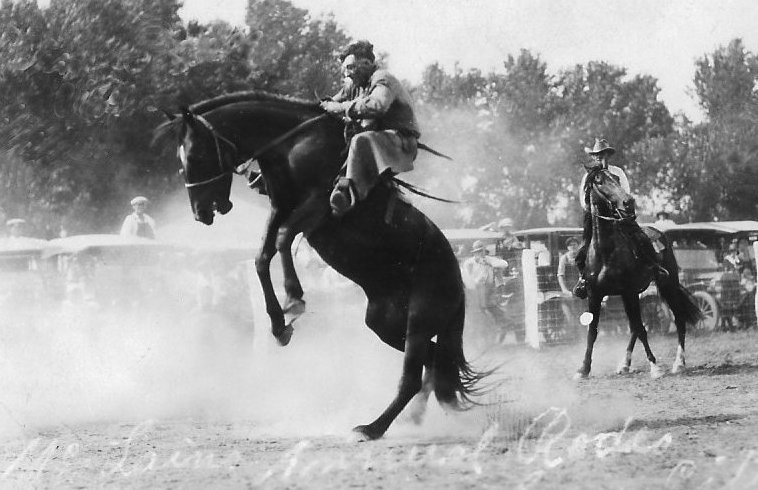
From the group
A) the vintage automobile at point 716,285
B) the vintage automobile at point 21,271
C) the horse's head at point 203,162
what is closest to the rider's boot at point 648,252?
the horse's head at point 203,162

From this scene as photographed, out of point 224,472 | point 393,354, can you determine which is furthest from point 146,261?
point 224,472

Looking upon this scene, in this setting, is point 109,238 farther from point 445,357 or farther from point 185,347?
point 445,357

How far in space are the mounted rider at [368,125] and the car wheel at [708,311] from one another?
13.6 meters

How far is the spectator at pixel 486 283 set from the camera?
55.7ft

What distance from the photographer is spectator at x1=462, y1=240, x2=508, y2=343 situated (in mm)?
16984

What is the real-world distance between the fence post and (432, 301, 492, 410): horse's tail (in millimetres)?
9172

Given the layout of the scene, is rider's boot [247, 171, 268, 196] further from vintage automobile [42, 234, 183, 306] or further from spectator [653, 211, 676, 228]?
spectator [653, 211, 676, 228]

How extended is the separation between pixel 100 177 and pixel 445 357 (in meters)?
24.6

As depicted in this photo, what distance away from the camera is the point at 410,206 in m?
7.75

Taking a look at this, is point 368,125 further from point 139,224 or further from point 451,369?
point 139,224

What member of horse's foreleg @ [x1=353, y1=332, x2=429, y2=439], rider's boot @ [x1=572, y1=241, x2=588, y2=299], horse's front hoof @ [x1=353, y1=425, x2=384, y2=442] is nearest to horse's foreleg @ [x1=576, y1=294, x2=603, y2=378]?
rider's boot @ [x1=572, y1=241, x2=588, y2=299]

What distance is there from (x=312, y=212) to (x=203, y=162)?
34.1 inches

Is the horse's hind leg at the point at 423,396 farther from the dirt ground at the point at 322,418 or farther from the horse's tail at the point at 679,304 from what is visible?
the horse's tail at the point at 679,304

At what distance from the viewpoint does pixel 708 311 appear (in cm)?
1994
